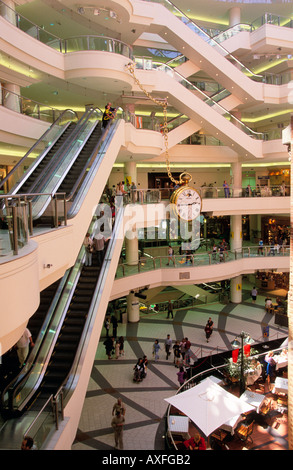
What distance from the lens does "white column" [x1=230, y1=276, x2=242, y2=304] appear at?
21281 mm

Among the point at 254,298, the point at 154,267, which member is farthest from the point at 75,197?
the point at 254,298

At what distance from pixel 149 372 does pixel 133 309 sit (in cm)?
540

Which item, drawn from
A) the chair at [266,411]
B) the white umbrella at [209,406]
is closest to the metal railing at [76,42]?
the white umbrella at [209,406]

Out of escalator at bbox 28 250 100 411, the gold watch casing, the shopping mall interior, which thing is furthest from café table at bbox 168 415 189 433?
the gold watch casing

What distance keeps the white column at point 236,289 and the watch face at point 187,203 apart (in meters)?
11.8

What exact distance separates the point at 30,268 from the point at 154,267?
1240cm

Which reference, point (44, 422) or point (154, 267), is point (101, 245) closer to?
point (44, 422)

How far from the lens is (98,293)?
29.9ft

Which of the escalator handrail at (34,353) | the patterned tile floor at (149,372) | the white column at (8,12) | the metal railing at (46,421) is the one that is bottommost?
the patterned tile floor at (149,372)

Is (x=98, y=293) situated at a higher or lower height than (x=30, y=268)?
lower

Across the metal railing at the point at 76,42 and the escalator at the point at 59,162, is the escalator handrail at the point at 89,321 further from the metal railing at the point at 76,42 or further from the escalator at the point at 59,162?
the metal railing at the point at 76,42

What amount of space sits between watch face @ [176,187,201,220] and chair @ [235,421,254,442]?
18.9 ft

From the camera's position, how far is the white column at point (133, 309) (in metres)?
18.6

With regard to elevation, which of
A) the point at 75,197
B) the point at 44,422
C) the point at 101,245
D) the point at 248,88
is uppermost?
the point at 248,88
